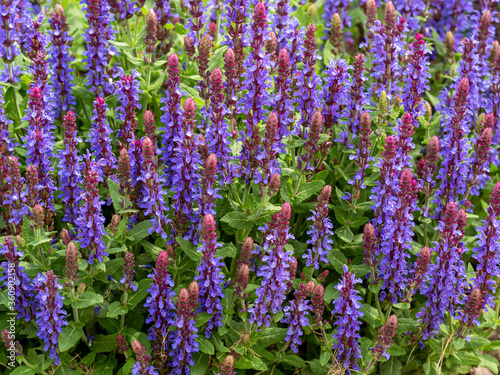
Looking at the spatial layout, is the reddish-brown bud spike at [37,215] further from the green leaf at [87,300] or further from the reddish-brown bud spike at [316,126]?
the reddish-brown bud spike at [316,126]

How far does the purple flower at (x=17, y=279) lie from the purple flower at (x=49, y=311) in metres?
0.15

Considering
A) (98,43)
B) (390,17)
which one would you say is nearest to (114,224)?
(98,43)

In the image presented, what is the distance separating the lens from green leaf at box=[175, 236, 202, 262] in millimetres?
4660

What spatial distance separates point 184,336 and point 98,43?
9.48 ft

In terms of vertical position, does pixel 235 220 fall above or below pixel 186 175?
below

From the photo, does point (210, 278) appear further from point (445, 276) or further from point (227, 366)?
point (445, 276)

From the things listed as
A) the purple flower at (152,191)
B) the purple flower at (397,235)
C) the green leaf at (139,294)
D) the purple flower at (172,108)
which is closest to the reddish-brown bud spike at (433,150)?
the purple flower at (397,235)

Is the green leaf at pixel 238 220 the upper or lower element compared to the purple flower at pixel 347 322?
upper

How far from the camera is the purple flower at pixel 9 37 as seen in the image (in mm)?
5422

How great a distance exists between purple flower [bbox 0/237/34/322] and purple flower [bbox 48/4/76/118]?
5.04ft

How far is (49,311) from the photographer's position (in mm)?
4414

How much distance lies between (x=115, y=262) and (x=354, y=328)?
6.68 feet

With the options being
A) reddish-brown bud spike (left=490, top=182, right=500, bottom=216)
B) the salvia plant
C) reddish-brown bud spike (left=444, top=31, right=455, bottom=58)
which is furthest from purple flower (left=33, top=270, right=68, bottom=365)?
reddish-brown bud spike (left=444, top=31, right=455, bottom=58)

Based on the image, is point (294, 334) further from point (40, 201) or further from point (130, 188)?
point (40, 201)
